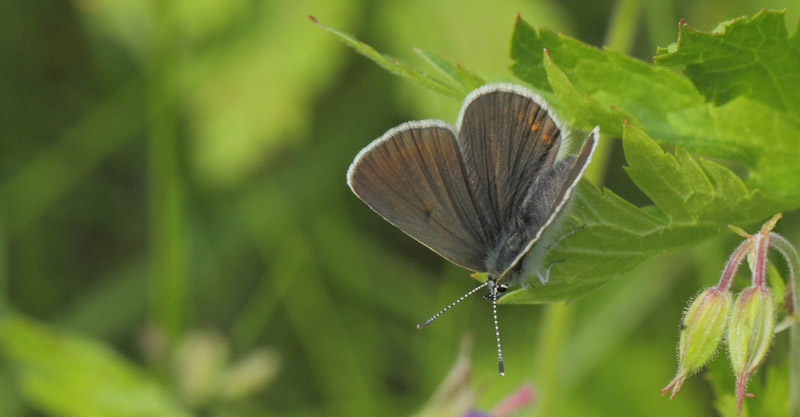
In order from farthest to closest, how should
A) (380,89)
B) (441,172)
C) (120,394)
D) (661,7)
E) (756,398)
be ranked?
1. (380,89)
2. (661,7)
3. (120,394)
4. (441,172)
5. (756,398)

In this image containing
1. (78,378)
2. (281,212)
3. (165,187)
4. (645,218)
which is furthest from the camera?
(281,212)

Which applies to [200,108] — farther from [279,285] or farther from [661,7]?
[661,7]

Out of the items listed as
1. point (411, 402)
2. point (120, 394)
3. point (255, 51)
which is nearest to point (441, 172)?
point (120, 394)

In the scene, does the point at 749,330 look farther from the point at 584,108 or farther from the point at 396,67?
the point at 396,67

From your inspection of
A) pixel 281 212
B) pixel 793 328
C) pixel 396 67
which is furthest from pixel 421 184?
pixel 281 212

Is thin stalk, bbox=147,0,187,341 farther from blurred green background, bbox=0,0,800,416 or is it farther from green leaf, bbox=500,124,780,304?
green leaf, bbox=500,124,780,304

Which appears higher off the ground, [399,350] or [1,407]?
[399,350]
